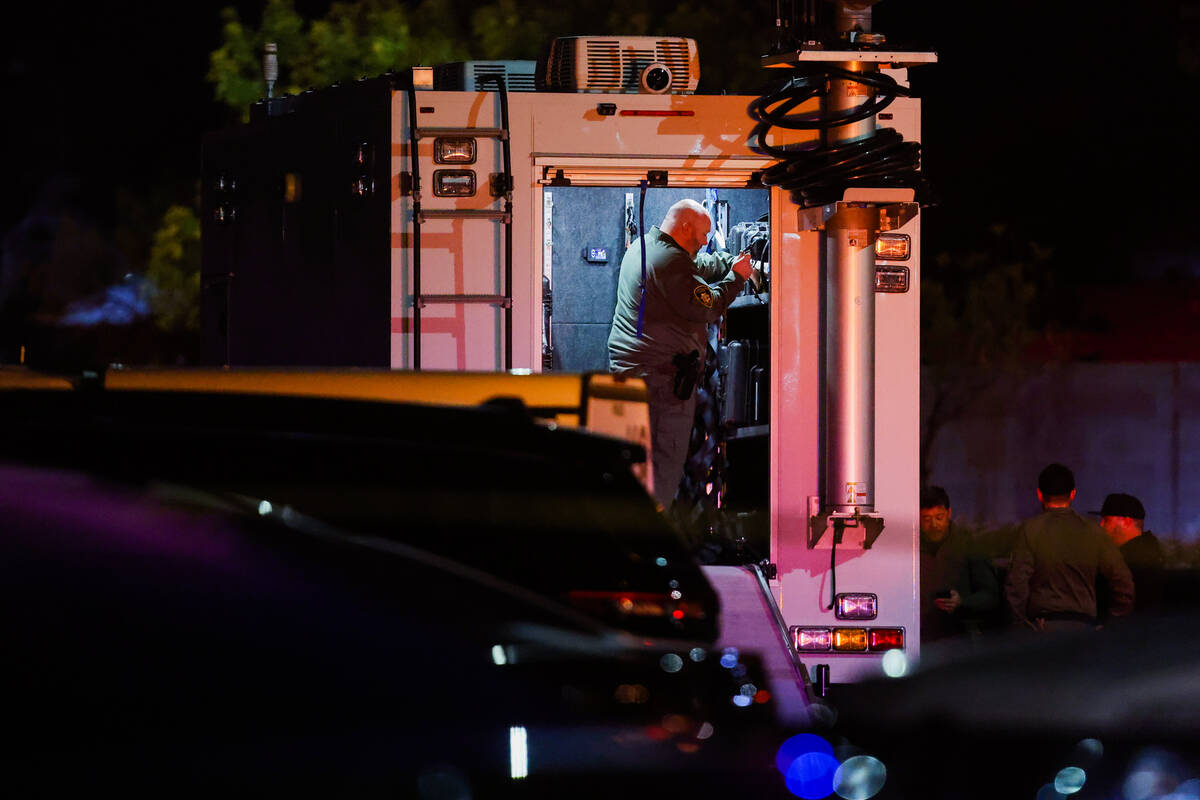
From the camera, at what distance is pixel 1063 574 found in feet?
26.5

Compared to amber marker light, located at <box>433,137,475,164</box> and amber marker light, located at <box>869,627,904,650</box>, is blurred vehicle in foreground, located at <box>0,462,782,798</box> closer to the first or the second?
amber marker light, located at <box>869,627,904,650</box>

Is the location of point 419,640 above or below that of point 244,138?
below

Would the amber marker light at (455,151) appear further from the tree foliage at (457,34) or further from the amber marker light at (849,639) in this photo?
the tree foliage at (457,34)

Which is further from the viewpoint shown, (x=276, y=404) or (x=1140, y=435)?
(x=1140, y=435)

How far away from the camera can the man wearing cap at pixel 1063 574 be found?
Result: 26.4 ft

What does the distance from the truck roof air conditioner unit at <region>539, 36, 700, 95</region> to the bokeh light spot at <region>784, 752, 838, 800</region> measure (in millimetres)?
5005

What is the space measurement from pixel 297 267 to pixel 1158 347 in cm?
2862

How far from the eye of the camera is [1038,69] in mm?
30328

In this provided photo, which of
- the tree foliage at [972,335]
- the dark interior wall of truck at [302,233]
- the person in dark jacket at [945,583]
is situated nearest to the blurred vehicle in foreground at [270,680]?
the dark interior wall of truck at [302,233]

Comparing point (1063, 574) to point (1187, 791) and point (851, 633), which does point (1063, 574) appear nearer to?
point (851, 633)

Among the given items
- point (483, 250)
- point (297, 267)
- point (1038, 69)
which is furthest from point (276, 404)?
point (1038, 69)

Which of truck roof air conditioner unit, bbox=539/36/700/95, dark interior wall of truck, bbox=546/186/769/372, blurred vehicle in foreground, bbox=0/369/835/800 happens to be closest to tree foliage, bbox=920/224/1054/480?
dark interior wall of truck, bbox=546/186/769/372

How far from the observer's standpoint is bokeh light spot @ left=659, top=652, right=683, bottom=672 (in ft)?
11.3

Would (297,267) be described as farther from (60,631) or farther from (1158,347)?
(1158,347)
